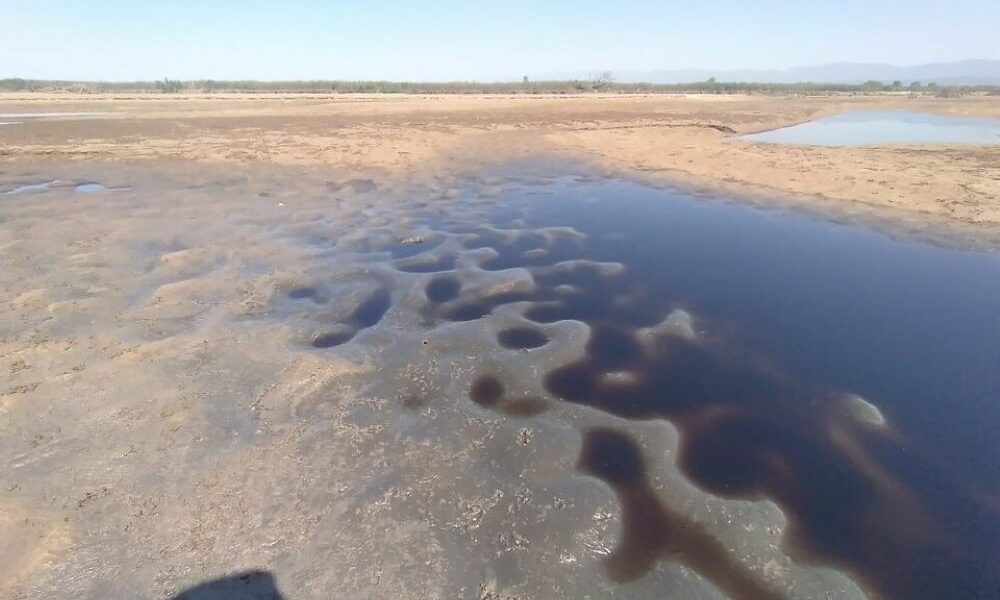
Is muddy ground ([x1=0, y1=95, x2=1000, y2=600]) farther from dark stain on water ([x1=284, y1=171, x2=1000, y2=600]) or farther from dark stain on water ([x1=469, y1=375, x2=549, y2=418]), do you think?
dark stain on water ([x1=284, y1=171, x2=1000, y2=600])

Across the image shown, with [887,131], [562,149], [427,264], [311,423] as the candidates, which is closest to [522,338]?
[311,423]

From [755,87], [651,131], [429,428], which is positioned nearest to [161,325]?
[429,428]

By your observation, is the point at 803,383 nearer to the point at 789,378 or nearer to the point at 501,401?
the point at 789,378

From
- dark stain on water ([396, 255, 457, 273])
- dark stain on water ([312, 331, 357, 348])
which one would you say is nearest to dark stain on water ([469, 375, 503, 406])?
dark stain on water ([312, 331, 357, 348])

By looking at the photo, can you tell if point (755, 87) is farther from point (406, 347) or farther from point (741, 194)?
point (406, 347)

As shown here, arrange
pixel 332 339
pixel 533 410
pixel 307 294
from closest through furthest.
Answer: pixel 533 410 → pixel 332 339 → pixel 307 294

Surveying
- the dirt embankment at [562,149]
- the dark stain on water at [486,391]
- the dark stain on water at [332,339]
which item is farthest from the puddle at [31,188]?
the dark stain on water at [486,391]
